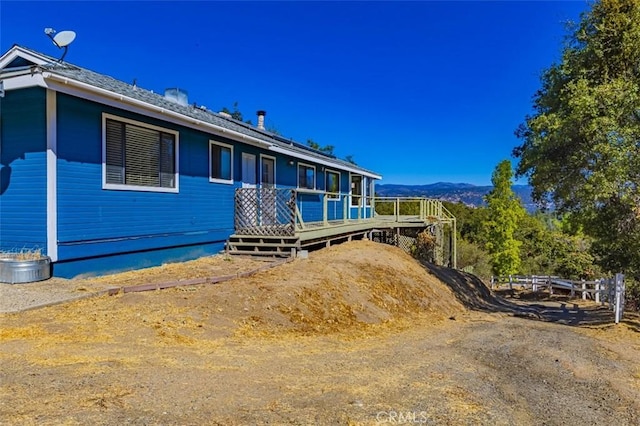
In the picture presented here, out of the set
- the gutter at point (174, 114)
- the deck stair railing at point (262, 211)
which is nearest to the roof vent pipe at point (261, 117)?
the gutter at point (174, 114)

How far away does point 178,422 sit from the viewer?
3.07 metres

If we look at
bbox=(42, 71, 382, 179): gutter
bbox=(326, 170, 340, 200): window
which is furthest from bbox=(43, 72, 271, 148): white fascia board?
bbox=(326, 170, 340, 200): window

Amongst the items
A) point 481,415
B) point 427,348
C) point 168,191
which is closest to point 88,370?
point 481,415

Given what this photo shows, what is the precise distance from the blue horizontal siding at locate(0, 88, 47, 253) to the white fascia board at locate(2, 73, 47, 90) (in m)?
0.36

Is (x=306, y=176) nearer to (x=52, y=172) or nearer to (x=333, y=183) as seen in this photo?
(x=333, y=183)

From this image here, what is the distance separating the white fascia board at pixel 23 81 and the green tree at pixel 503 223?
3295cm

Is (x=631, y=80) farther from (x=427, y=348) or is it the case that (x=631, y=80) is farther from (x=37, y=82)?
(x=37, y=82)

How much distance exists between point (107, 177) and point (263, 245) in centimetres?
450

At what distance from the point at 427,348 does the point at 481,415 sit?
2461 millimetres

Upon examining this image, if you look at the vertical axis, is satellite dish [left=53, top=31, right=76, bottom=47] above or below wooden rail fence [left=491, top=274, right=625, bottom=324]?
above

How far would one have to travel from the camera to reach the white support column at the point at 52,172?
786 centimetres

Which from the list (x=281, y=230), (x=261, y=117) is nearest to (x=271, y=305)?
(x=281, y=230)

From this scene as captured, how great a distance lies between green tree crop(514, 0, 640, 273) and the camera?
8.55m

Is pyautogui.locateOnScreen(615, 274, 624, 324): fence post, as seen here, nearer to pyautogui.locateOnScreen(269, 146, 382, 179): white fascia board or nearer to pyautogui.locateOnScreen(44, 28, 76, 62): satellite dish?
pyautogui.locateOnScreen(269, 146, 382, 179): white fascia board
